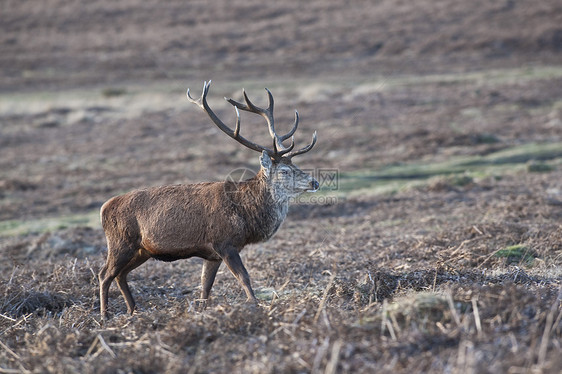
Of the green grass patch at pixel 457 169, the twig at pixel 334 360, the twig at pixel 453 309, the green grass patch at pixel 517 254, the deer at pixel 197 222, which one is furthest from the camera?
the green grass patch at pixel 457 169

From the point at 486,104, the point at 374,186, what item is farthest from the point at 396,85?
the point at 374,186

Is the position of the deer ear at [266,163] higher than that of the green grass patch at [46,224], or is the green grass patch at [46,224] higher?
the deer ear at [266,163]

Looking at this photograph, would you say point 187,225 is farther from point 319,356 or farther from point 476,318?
point 476,318

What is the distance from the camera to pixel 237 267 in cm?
805

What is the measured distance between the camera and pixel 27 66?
4744 cm

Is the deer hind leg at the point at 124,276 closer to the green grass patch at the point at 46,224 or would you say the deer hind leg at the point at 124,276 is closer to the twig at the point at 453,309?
the twig at the point at 453,309

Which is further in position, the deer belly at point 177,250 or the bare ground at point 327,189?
the deer belly at point 177,250

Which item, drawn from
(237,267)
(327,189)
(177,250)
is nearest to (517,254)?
(237,267)

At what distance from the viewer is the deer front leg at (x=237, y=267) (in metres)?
7.88

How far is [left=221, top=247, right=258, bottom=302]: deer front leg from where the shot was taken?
25.8 ft


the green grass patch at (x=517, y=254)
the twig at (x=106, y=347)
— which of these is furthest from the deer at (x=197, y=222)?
the green grass patch at (x=517, y=254)

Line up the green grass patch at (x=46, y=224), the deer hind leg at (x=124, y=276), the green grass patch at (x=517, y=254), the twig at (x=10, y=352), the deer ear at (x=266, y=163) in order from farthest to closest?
the green grass patch at (x=46, y=224) < the green grass patch at (x=517, y=254) < the deer ear at (x=266, y=163) < the deer hind leg at (x=124, y=276) < the twig at (x=10, y=352)

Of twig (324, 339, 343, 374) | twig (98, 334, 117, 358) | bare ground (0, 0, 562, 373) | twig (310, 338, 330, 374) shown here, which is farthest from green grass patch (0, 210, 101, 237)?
twig (324, 339, 343, 374)

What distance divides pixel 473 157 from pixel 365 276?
40.1 ft
